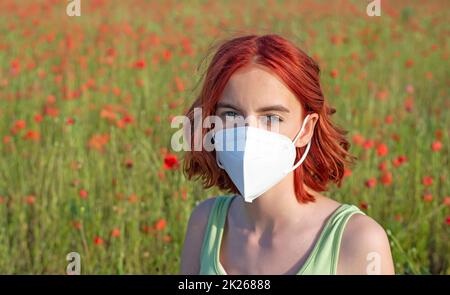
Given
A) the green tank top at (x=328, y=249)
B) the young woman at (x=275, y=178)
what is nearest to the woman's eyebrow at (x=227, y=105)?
the young woman at (x=275, y=178)

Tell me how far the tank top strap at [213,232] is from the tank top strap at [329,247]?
25cm

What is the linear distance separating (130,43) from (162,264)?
3.12 m

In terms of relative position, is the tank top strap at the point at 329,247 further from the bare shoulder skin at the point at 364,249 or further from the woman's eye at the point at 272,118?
the woman's eye at the point at 272,118

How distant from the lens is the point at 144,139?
3.86 meters

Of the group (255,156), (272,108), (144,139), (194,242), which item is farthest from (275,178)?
(144,139)

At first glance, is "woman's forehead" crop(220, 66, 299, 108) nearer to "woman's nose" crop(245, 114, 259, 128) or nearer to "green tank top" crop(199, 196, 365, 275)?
"woman's nose" crop(245, 114, 259, 128)

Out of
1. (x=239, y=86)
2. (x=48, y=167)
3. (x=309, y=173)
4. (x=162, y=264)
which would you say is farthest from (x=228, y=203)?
(x=48, y=167)

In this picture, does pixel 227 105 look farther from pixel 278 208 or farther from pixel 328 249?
pixel 328 249

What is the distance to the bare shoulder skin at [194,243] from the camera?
2170 millimetres

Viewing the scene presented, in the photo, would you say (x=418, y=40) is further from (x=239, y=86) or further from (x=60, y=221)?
(x=239, y=86)

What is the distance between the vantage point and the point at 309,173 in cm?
217

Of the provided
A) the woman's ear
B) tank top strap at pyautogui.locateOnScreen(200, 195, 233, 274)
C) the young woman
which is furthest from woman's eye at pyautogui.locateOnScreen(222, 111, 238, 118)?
tank top strap at pyautogui.locateOnScreen(200, 195, 233, 274)

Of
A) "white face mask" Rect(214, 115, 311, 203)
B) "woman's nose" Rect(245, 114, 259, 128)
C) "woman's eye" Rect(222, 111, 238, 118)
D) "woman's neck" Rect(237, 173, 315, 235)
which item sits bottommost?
"woman's neck" Rect(237, 173, 315, 235)

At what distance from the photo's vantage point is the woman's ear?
6.75ft
